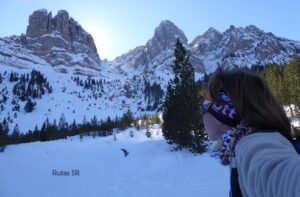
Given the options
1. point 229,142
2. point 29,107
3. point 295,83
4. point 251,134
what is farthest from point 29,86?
point 251,134

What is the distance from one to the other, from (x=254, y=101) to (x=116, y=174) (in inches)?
735

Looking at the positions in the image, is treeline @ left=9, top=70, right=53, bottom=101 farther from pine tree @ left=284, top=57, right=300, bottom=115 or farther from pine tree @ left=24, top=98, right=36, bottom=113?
pine tree @ left=284, top=57, right=300, bottom=115

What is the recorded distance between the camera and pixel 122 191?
14.3 meters

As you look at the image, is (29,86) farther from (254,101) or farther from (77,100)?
(254,101)

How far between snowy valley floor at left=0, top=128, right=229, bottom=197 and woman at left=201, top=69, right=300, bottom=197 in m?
11.2

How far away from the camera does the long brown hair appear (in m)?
1.38

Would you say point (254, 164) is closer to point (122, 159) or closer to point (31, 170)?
point (31, 170)

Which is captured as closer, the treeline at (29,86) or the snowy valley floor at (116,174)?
the snowy valley floor at (116,174)

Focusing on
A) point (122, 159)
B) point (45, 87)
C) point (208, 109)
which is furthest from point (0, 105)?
point (208, 109)

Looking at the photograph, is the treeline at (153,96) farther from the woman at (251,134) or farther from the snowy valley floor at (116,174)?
the woman at (251,134)

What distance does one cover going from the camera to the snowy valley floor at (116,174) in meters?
14.2

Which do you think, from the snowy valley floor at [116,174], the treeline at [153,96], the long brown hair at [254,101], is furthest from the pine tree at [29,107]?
the long brown hair at [254,101]

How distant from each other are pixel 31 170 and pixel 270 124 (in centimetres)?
2214

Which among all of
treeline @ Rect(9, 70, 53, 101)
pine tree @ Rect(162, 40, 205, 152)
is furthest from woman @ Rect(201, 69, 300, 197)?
treeline @ Rect(9, 70, 53, 101)
